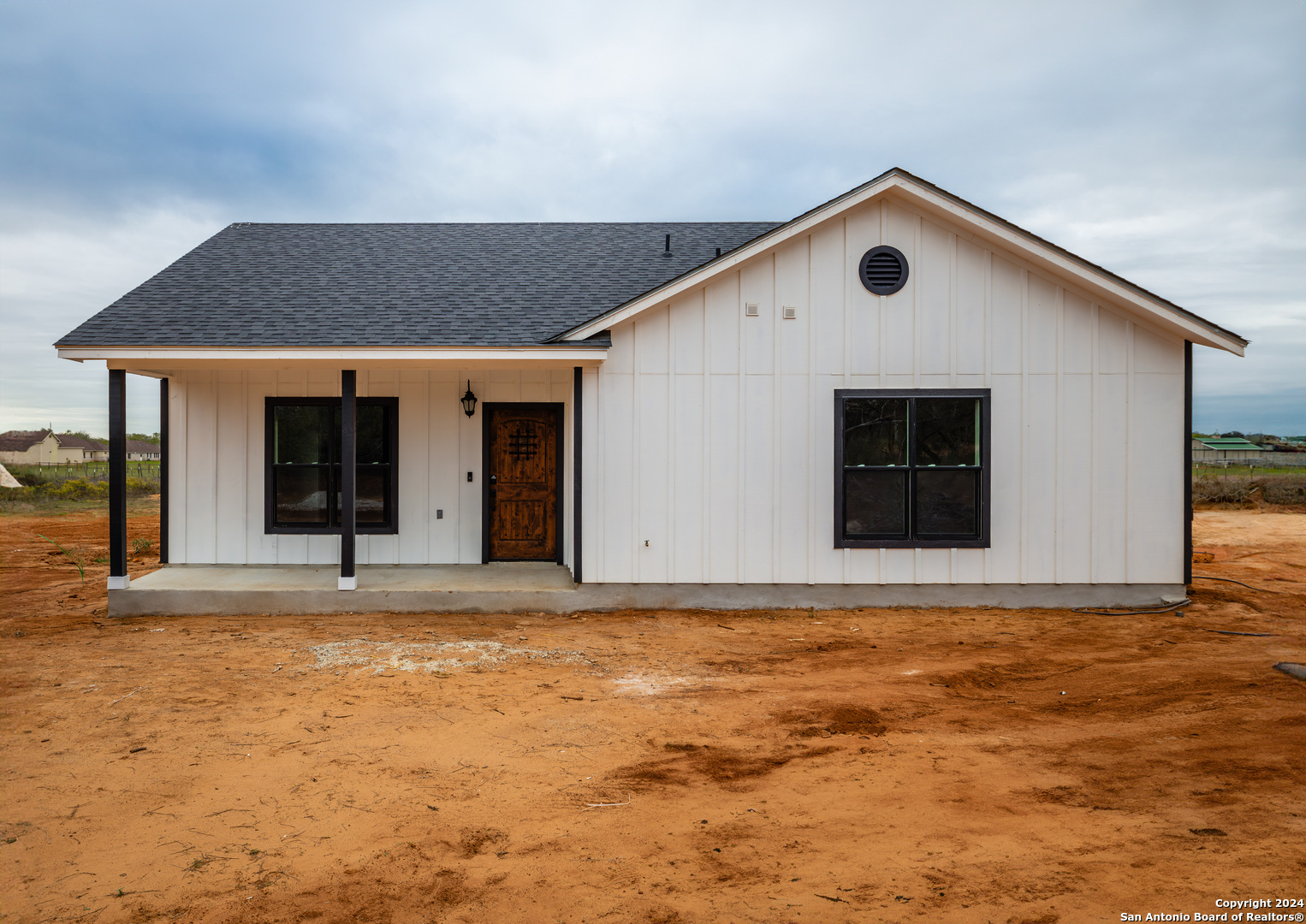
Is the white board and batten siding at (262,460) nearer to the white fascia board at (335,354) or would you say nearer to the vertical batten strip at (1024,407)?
the white fascia board at (335,354)

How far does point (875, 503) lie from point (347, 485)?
6.22 m

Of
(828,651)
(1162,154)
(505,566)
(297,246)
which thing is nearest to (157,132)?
(297,246)

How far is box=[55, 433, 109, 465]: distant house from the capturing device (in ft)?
178

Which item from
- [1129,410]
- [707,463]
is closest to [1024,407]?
[1129,410]

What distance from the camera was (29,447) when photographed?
49.2 m

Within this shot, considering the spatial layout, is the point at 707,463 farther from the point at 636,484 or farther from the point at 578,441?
the point at 578,441

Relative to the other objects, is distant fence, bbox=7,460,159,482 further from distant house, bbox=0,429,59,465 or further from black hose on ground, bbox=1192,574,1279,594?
black hose on ground, bbox=1192,574,1279,594

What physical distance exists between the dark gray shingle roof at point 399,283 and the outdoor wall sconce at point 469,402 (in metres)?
1.14

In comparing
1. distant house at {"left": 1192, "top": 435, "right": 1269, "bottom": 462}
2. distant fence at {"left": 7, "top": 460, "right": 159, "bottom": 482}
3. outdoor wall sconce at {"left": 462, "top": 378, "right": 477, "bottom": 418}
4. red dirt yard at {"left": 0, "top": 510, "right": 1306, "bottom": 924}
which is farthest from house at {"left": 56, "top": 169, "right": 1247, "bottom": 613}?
distant house at {"left": 1192, "top": 435, "right": 1269, "bottom": 462}

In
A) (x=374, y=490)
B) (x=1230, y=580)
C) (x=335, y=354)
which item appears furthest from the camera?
(x=1230, y=580)

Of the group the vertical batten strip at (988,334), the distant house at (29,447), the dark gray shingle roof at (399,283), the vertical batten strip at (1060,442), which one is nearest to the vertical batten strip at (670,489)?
the dark gray shingle roof at (399,283)

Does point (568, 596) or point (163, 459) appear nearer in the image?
point (568, 596)

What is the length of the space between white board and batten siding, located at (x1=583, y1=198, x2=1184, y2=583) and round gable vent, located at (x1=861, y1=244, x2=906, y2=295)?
99mm

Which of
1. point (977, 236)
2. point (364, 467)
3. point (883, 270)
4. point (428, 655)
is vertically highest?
point (977, 236)
